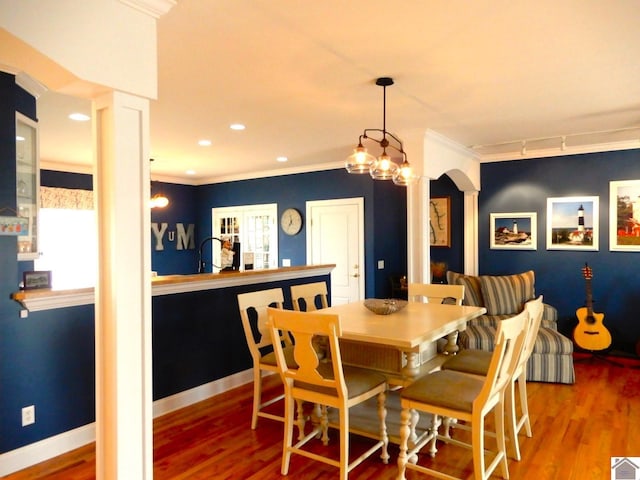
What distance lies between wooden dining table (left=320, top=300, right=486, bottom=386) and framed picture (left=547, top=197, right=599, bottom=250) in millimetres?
2889

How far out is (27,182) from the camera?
308 cm

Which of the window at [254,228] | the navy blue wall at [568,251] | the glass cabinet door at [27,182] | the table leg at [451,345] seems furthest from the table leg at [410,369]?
the window at [254,228]

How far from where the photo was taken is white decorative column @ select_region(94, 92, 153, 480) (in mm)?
1896

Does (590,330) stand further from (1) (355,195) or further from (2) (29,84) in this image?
(2) (29,84)

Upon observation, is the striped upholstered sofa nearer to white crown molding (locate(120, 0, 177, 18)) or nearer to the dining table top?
the dining table top

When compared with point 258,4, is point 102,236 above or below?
below

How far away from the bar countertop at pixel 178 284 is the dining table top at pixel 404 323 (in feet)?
3.55

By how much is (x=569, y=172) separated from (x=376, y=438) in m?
4.40

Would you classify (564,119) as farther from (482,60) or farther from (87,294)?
(87,294)

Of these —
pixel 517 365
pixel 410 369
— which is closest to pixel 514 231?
pixel 517 365

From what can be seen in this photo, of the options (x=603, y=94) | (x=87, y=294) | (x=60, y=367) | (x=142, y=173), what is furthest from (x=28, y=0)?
(x=603, y=94)

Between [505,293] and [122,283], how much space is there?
4.52 m

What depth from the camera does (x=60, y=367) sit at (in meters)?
2.89

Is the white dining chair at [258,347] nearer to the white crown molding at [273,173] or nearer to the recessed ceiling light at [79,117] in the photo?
the recessed ceiling light at [79,117]
